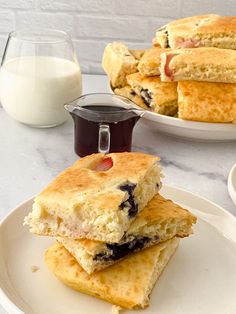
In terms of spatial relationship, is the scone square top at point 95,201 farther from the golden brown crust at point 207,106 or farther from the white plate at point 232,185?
the golden brown crust at point 207,106

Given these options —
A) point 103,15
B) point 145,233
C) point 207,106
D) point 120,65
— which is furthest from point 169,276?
point 103,15

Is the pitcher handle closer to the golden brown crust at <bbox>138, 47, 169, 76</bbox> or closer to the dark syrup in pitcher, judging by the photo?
the dark syrup in pitcher

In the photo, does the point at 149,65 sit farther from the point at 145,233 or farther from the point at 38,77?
the point at 145,233

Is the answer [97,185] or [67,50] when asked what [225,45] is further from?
[97,185]

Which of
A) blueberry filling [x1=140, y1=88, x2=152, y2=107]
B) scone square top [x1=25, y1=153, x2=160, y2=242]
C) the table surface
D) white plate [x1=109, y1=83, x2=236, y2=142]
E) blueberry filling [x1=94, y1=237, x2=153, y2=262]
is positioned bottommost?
the table surface

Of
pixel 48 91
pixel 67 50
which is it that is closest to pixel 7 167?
pixel 48 91

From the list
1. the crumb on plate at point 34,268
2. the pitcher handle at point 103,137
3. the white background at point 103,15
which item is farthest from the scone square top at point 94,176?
Answer: the white background at point 103,15

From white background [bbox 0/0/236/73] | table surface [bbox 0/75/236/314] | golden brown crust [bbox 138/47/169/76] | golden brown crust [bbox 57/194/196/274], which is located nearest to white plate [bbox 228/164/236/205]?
table surface [bbox 0/75/236/314]
